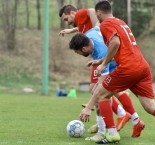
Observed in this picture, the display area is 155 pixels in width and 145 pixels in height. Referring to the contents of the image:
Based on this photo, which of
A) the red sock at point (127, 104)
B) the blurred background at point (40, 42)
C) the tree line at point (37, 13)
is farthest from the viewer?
the tree line at point (37, 13)

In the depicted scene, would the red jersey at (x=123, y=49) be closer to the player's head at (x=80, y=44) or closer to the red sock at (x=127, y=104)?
the player's head at (x=80, y=44)

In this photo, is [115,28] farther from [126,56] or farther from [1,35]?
[1,35]

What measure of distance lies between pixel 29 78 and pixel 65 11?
778 inches

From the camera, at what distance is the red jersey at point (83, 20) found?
8883mm

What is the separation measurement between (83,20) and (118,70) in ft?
7.16

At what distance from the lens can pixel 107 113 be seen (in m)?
7.29

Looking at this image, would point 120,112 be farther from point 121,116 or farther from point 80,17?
point 80,17

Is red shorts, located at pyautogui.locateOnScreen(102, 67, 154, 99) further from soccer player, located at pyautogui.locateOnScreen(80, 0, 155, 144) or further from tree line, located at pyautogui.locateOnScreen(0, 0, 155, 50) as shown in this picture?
tree line, located at pyautogui.locateOnScreen(0, 0, 155, 50)

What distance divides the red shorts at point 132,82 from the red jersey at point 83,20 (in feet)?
6.73

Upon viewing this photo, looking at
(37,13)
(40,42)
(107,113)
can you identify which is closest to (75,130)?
(107,113)

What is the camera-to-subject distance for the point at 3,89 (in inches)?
1009

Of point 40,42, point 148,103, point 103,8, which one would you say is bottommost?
point 40,42

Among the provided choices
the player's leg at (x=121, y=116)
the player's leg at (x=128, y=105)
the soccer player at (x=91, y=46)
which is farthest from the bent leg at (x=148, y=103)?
the player's leg at (x=121, y=116)

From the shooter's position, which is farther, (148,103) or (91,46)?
(91,46)
